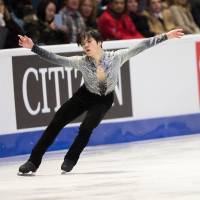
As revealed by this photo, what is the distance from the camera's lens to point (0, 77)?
382 inches

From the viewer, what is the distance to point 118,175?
7.80 metres

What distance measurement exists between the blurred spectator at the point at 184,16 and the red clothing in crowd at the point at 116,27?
1.09m

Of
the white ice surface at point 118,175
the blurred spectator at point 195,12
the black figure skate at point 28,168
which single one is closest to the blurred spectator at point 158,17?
the blurred spectator at point 195,12

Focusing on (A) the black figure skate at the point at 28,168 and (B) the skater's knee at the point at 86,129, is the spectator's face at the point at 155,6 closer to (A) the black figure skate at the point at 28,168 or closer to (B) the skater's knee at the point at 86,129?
(B) the skater's knee at the point at 86,129

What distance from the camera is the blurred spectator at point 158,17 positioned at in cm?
1277

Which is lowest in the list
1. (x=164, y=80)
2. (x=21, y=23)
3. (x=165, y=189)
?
(x=165, y=189)

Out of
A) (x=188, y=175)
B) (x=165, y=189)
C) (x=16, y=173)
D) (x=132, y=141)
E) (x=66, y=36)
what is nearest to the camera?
(x=165, y=189)

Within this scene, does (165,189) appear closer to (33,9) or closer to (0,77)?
(0,77)

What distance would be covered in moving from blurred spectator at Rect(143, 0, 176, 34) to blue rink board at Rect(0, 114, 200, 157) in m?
2.06

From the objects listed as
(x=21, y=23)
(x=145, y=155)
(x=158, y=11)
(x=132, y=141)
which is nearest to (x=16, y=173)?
(x=145, y=155)

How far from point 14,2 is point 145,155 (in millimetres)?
3360

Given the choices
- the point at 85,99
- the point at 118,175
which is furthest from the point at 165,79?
the point at 118,175

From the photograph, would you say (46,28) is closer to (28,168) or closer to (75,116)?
(75,116)

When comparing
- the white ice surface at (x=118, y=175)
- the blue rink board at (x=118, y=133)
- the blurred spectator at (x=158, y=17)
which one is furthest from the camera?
the blurred spectator at (x=158, y=17)
